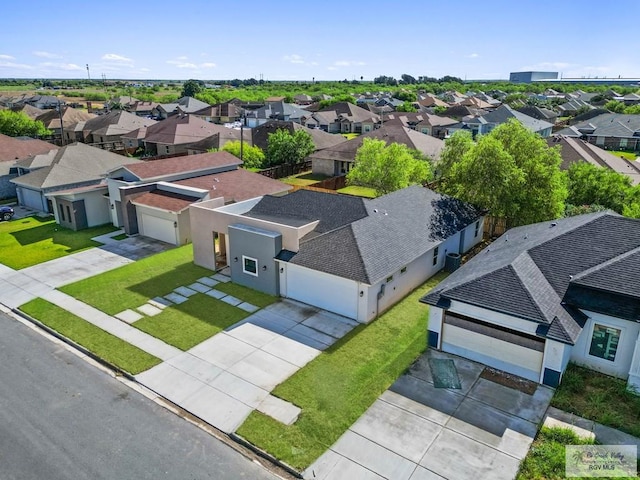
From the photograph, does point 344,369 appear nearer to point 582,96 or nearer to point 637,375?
point 637,375

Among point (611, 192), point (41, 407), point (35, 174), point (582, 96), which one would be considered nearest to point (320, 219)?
point (41, 407)

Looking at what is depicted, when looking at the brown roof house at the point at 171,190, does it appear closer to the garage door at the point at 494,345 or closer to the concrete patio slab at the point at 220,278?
the concrete patio slab at the point at 220,278

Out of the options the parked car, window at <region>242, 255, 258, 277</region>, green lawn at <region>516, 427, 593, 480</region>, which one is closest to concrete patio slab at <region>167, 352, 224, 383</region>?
window at <region>242, 255, 258, 277</region>

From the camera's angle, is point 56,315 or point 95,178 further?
point 95,178

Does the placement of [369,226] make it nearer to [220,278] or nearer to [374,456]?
[220,278]

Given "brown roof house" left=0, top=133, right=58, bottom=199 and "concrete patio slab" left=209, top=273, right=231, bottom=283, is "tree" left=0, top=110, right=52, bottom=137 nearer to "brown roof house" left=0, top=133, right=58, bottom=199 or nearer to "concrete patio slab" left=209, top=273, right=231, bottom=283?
"brown roof house" left=0, top=133, right=58, bottom=199
